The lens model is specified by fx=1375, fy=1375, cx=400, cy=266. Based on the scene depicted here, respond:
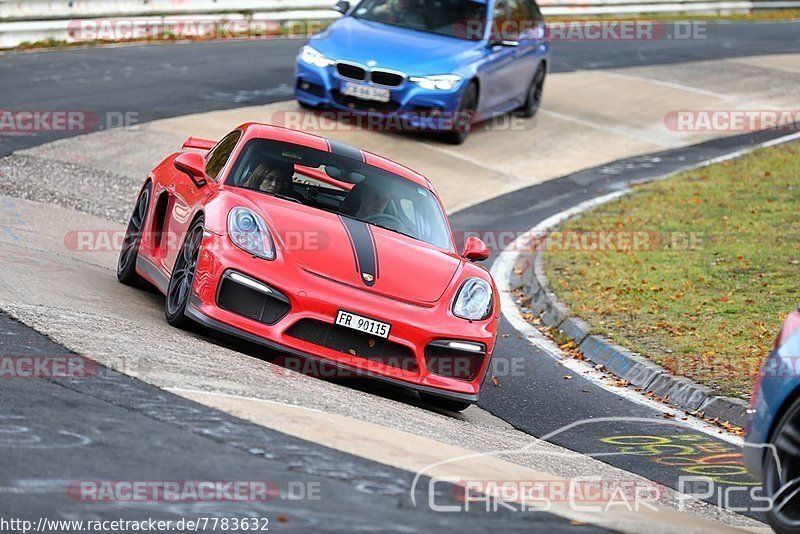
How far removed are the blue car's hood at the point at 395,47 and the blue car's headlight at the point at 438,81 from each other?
6cm

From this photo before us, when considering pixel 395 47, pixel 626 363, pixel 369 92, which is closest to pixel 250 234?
pixel 626 363

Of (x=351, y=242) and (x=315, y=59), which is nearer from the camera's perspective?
(x=351, y=242)

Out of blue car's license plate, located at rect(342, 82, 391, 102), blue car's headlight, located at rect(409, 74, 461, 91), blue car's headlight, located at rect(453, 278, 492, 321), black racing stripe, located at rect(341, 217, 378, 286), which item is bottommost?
blue car's license plate, located at rect(342, 82, 391, 102)

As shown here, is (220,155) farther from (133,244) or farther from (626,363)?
(626,363)

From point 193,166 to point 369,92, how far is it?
830 cm

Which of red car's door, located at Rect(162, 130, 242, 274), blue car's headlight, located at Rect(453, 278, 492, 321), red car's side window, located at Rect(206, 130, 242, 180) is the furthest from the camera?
red car's side window, located at Rect(206, 130, 242, 180)

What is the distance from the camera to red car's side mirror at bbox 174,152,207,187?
916cm

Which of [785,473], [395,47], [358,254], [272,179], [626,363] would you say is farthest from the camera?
[395,47]

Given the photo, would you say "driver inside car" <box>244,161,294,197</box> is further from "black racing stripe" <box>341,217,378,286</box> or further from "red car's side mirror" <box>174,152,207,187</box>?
"black racing stripe" <box>341,217,378,286</box>

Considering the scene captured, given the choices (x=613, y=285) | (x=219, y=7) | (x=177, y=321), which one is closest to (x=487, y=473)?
(x=177, y=321)

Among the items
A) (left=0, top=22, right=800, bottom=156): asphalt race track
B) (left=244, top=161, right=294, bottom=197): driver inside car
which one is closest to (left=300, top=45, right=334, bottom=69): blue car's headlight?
(left=0, top=22, right=800, bottom=156): asphalt race track

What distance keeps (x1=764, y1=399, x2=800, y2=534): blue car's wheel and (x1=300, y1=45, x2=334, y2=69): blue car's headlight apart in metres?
12.6

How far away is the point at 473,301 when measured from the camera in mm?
8344

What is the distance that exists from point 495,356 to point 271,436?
14.9 feet
